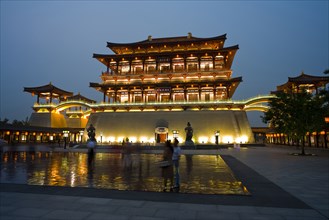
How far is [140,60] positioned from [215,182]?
1718 inches

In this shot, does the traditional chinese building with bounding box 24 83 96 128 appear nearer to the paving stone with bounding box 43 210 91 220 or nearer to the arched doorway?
the arched doorway

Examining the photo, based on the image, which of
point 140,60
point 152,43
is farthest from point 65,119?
point 152,43

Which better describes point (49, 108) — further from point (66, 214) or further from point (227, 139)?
point (66, 214)

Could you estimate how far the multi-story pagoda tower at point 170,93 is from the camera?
138ft

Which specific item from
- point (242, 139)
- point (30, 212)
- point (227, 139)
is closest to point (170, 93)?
point (227, 139)

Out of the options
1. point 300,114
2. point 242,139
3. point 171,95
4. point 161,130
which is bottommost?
point 242,139

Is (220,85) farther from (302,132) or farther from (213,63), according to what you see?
(302,132)

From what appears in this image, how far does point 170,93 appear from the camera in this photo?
4578cm

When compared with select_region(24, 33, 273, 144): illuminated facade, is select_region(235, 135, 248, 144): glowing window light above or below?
below

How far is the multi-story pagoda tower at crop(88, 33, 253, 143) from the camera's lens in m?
42.0

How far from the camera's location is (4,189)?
7.21m

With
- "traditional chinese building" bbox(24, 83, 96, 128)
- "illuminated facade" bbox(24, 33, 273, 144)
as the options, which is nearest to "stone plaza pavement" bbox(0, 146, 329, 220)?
"illuminated facade" bbox(24, 33, 273, 144)

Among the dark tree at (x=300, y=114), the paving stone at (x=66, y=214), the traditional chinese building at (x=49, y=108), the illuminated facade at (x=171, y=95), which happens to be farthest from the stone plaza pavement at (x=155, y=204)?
the traditional chinese building at (x=49, y=108)

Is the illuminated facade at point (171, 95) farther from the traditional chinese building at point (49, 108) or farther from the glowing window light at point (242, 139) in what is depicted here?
the traditional chinese building at point (49, 108)
